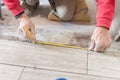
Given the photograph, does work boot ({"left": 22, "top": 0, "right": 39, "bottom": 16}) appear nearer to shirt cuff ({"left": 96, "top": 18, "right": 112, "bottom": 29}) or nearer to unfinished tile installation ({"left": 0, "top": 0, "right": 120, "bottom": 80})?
unfinished tile installation ({"left": 0, "top": 0, "right": 120, "bottom": 80})

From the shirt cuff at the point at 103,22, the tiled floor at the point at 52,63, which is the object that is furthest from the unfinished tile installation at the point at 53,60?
the shirt cuff at the point at 103,22

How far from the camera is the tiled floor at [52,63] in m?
1.27

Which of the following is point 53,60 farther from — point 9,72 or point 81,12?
point 81,12

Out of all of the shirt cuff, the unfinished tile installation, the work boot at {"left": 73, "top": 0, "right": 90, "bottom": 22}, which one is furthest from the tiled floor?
the work boot at {"left": 73, "top": 0, "right": 90, "bottom": 22}

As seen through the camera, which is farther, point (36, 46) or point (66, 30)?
point (66, 30)

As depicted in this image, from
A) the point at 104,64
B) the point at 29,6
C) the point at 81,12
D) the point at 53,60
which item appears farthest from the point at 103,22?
the point at 29,6

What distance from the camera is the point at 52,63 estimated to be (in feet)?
4.48

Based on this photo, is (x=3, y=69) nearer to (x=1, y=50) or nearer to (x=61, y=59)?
(x=1, y=50)

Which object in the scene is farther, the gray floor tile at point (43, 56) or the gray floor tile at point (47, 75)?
the gray floor tile at point (43, 56)

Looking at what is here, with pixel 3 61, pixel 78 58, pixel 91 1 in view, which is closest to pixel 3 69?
pixel 3 61

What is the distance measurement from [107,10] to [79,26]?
2.23 ft

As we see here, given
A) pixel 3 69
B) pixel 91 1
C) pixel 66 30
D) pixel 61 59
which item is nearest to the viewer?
pixel 3 69

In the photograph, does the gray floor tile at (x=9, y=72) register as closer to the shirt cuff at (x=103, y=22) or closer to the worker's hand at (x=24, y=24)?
the worker's hand at (x=24, y=24)

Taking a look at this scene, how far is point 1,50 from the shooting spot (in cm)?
143
